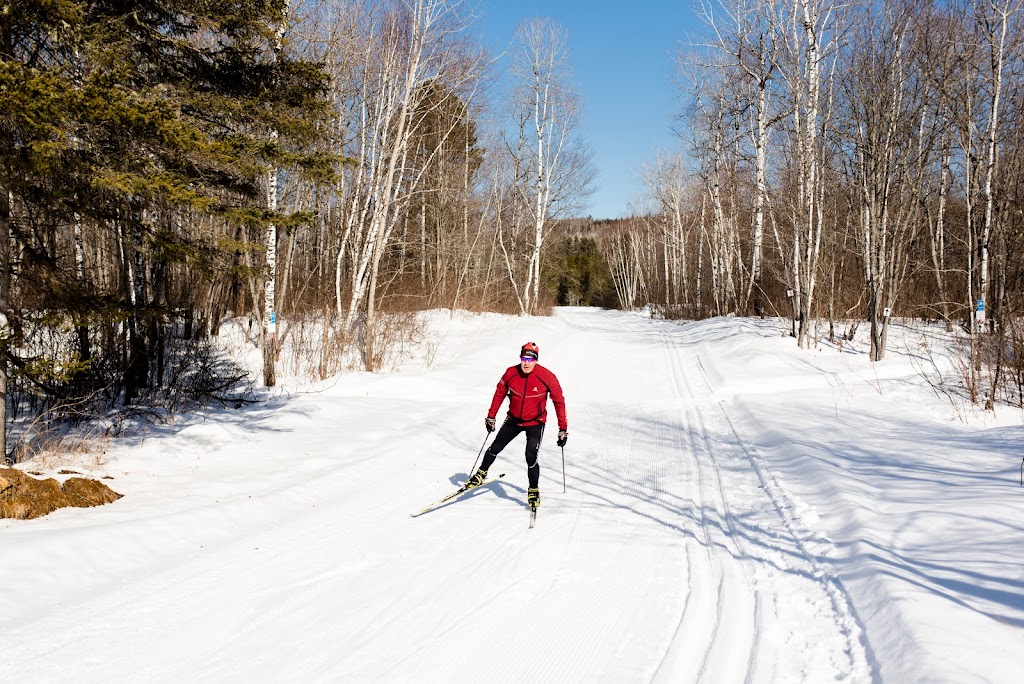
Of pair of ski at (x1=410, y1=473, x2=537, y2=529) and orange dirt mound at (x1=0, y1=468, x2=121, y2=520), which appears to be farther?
pair of ski at (x1=410, y1=473, x2=537, y2=529)

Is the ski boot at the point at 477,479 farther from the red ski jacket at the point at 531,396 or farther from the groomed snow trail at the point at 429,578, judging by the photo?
the red ski jacket at the point at 531,396

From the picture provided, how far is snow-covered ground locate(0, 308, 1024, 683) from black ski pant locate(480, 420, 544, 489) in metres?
0.44

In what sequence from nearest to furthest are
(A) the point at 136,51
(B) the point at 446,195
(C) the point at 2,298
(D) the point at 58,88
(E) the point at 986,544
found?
(E) the point at 986,544
(D) the point at 58,88
(C) the point at 2,298
(A) the point at 136,51
(B) the point at 446,195

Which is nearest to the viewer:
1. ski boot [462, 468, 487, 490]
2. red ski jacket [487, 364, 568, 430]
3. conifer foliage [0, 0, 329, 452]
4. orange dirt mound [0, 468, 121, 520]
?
orange dirt mound [0, 468, 121, 520]

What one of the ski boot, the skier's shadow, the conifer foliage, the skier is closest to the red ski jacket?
the skier

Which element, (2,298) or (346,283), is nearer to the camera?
(2,298)

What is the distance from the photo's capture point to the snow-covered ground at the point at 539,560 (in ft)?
12.3

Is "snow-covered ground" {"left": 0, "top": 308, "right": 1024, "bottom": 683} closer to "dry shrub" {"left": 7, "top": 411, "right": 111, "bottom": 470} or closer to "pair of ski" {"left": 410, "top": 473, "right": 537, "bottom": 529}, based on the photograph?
"pair of ski" {"left": 410, "top": 473, "right": 537, "bottom": 529}

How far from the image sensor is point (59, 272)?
23.3 feet

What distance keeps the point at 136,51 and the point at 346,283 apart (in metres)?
18.2

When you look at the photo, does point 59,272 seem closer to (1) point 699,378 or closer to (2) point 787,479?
(2) point 787,479

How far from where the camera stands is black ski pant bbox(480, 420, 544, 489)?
6660mm

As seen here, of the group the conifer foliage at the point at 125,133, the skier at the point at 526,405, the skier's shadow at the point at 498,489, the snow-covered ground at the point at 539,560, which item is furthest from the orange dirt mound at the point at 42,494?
the skier at the point at 526,405

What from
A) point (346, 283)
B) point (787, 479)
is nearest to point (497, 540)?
Result: point (787, 479)
